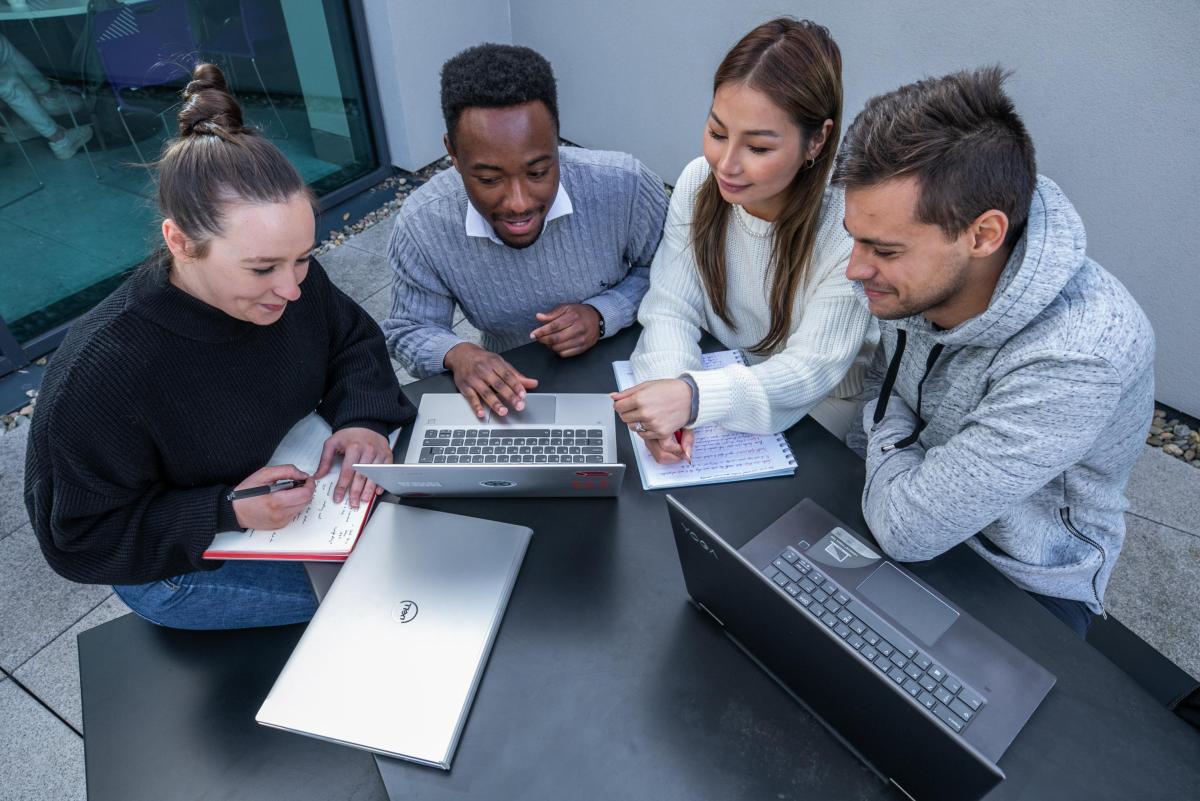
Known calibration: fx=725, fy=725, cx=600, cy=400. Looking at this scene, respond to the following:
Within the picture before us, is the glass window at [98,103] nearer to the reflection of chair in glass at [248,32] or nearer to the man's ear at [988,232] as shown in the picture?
the reflection of chair in glass at [248,32]

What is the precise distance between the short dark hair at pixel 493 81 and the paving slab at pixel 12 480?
1617mm

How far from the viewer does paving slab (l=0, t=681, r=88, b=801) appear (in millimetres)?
1594

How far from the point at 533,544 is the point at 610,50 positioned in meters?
2.99

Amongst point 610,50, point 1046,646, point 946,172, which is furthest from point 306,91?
point 1046,646

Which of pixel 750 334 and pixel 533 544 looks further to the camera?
pixel 750 334

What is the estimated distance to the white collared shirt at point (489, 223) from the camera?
1.52 m

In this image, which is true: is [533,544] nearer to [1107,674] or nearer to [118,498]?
[118,498]

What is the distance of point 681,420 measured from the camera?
122 cm

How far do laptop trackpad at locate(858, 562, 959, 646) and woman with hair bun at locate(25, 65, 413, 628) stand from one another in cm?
78

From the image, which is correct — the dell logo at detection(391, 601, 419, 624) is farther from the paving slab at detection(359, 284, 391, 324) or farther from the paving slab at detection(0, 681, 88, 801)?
the paving slab at detection(359, 284, 391, 324)

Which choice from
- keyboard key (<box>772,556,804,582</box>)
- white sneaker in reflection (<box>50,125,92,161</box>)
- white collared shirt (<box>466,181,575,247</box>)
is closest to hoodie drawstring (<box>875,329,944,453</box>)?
keyboard key (<box>772,556,804,582</box>)

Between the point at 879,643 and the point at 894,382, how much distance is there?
54 cm

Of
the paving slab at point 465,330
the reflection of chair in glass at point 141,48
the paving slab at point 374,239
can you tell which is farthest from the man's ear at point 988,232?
the reflection of chair in glass at point 141,48

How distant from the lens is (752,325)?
1.55m
